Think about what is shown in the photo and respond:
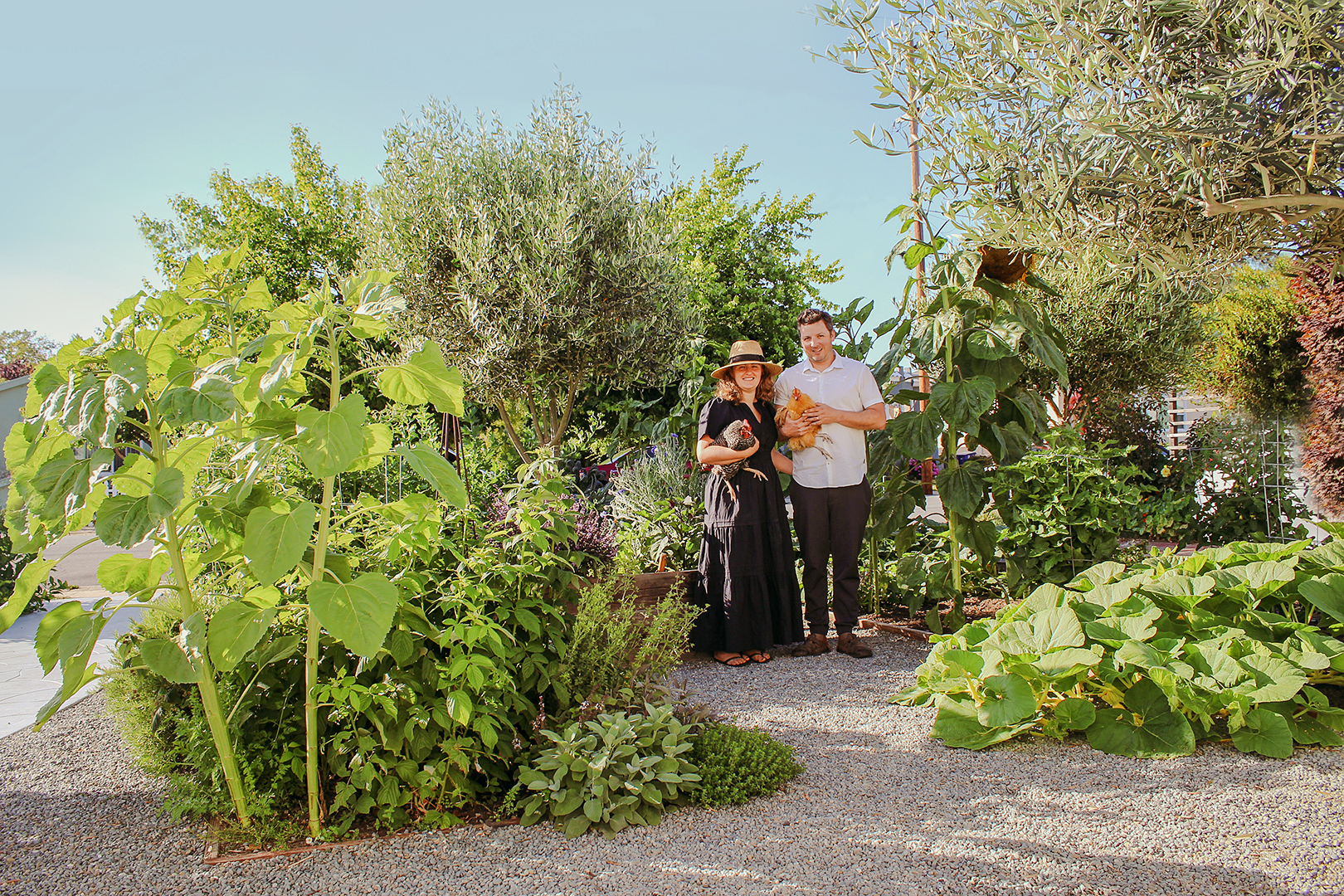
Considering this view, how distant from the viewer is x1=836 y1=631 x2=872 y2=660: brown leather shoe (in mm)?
3902

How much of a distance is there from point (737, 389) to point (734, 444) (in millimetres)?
325

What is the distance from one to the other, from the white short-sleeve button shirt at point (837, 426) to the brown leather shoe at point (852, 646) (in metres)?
0.75

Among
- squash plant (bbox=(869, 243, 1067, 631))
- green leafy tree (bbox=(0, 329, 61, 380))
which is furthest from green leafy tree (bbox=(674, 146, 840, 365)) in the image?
green leafy tree (bbox=(0, 329, 61, 380))

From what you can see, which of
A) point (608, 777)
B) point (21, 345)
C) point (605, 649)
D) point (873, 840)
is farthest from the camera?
point (21, 345)

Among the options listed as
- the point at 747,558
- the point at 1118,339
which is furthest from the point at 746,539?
the point at 1118,339

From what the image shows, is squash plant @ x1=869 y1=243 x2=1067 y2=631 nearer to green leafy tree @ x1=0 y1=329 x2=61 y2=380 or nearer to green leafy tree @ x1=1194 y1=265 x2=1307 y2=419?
green leafy tree @ x1=1194 y1=265 x2=1307 y2=419

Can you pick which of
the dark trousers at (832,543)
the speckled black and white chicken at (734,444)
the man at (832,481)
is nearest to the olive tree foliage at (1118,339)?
the man at (832,481)

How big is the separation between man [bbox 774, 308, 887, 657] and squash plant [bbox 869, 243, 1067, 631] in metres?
0.26

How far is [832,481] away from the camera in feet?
13.0

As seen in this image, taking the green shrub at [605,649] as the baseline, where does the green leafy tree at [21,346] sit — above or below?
above

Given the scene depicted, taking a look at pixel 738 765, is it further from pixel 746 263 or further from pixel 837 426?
pixel 746 263

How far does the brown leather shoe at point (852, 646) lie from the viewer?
3.90 meters

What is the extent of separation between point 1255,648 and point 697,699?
6.38 feet

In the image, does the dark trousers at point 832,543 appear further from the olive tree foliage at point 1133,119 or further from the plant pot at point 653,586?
the olive tree foliage at point 1133,119
